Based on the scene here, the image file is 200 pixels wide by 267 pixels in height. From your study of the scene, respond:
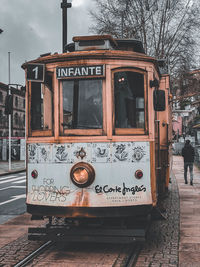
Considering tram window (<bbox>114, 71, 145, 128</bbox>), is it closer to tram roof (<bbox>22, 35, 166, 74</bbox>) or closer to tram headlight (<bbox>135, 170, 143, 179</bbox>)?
tram roof (<bbox>22, 35, 166, 74</bbox>)

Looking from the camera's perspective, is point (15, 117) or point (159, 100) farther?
point (15, 117)

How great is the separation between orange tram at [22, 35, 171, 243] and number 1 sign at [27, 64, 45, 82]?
0.02m

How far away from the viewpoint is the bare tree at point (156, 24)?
29109 millimetres

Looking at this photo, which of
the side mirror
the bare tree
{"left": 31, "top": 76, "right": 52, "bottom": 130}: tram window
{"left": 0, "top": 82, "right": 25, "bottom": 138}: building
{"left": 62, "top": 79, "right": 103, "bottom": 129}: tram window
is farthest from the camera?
{"left": 0, "top": 82, "right": 25, "bottom": 138}: building

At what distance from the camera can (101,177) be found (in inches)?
248

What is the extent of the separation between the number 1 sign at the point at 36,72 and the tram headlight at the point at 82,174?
1562 millimetres

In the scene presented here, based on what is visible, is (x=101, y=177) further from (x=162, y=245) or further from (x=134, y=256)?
(x=162, y=245)

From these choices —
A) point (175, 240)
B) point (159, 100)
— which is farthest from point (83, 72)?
point (175, 240)

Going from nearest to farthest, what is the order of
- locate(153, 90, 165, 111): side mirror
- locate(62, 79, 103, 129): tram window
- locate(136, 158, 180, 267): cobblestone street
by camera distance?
Result: locate(136, 158, 180, 267): cobblestone street < locate(62, 79, 103, 129): tram window < locate(153, 90, 165, 111): side mirror

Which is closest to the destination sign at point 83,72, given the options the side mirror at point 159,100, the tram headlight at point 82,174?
the side mirror at point 159,100

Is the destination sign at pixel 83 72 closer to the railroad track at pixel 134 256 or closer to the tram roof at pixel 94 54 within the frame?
the tram roof at pixel 94 54

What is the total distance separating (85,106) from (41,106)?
814mm

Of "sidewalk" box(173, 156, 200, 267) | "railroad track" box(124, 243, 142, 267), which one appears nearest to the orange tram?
"railroad track" box(124, 243, 142, 267)

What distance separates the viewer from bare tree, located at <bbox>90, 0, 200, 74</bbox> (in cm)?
2911
